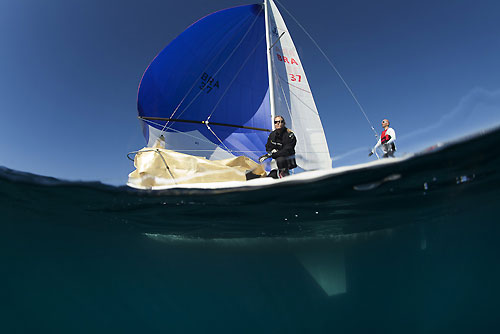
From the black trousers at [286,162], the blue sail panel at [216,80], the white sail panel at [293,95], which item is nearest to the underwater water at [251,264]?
the black trousers at [286,162]

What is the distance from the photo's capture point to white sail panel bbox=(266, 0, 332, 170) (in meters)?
9.60

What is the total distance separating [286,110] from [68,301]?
1028 centimetres

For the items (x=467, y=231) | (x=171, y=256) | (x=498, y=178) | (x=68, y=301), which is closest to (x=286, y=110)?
(x=498, y=178)

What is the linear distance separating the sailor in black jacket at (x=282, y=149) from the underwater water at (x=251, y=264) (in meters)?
1.43

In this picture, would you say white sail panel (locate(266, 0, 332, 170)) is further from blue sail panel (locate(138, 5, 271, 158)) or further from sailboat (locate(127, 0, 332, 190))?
blue sail panel (locate(138, 5, 271, 158))

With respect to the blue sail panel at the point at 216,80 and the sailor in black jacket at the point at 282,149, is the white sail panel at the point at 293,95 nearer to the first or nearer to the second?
the blue sail panel at the point at 216,80

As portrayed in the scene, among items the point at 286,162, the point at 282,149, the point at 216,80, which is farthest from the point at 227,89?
the point at 286,162

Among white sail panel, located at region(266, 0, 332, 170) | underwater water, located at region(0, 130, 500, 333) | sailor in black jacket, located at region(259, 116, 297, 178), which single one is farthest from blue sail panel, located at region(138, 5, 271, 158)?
sailor in black jacket, located at region(259, 116, 297, 178)

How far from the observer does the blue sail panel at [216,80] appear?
10.7 m

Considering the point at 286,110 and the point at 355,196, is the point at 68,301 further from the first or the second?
the point at 286,110

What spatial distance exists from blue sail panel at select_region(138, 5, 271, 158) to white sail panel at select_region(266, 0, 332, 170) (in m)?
1.83

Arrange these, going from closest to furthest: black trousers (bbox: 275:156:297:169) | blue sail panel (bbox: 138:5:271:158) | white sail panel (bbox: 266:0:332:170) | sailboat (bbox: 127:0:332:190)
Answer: black trousers (bbox: 275:156:297:169) < white sail panel (bbox: 266:0:332:170) < sailboat (bbox: 127:0:332:190) < blue sail panel (bbox: 138:5:271:158)

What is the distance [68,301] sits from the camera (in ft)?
22.5

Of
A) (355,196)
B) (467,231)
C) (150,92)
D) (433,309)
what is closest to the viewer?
(355,196)
